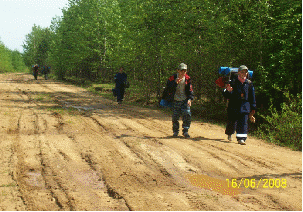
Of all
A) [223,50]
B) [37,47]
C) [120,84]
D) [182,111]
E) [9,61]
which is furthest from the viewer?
[9,61]

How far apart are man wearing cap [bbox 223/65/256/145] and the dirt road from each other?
1.54ft

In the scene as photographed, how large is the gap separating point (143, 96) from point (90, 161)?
14278 millimetres

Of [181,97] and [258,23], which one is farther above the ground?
[258,23]

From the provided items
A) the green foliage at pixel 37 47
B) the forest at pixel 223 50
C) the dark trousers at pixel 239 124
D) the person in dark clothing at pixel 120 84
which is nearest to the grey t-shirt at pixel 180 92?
the dark trousers at pixel 239 124

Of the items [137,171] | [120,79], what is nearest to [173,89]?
[137,171]

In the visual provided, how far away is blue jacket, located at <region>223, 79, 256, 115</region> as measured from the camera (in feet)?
31.3

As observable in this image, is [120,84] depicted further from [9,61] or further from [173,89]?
[9,61]

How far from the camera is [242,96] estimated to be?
955cm

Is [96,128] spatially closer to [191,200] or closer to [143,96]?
[191,200]

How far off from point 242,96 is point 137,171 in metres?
4.24

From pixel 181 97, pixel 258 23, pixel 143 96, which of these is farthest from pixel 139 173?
pixel 143 96

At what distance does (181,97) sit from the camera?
9.95 metres
